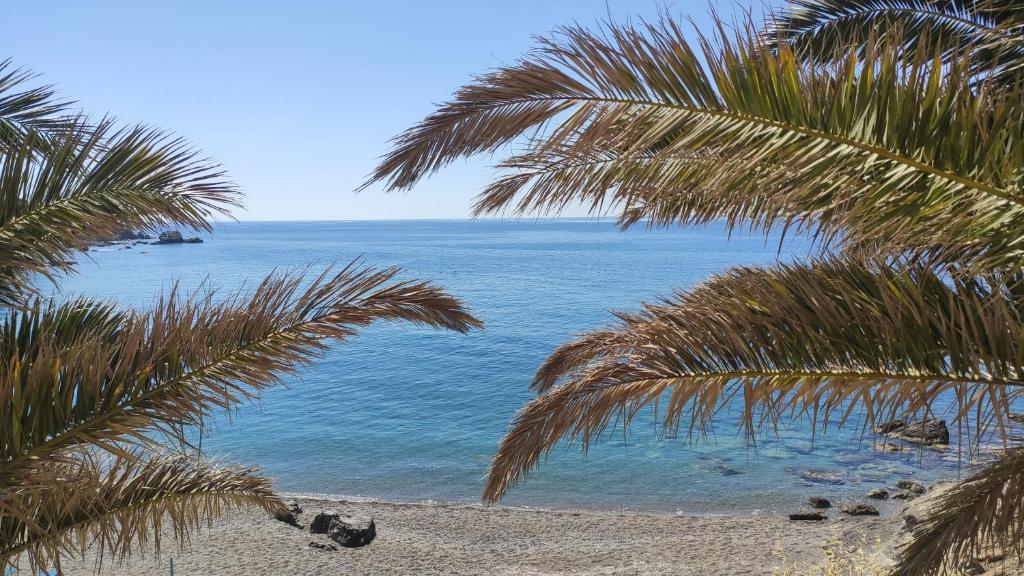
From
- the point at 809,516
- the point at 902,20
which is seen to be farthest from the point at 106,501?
the point at 809,516

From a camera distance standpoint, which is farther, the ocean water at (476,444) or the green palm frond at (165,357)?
the ocean water at (476,444)

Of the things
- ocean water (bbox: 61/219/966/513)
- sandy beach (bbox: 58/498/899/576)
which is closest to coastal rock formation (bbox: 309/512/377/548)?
sandy beach (bbox: 58/498/899/576)

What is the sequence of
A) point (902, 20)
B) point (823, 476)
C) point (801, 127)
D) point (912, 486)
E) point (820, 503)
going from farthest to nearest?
point (823, 476)
point (912, 486)
point (820, 503)
point (902, 20)
point (801, 127)

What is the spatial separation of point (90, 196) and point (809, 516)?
16.2 meters

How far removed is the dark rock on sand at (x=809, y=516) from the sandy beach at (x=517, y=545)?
1.02ft

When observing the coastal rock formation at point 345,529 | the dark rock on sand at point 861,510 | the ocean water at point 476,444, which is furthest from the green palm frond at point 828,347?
the dark rock on sand at point 861,510

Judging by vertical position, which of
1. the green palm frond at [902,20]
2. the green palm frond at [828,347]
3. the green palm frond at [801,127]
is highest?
the green palm frond at [902,20]

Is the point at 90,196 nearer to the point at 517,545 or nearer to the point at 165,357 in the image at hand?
the point at 165,357

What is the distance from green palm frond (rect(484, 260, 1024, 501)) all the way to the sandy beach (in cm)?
991

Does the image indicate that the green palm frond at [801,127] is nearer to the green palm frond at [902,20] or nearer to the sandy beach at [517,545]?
the green palm frond at [902,20]

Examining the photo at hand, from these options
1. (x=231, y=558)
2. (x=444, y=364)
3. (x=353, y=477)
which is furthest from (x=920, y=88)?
(x=444, y=364)

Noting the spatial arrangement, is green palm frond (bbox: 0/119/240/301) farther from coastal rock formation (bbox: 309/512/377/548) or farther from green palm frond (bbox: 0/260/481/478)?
coastal rock formation (bbox: 309/512/377/548)

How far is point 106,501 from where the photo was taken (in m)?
4.14

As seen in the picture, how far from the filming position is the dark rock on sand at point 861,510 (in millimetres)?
16047
